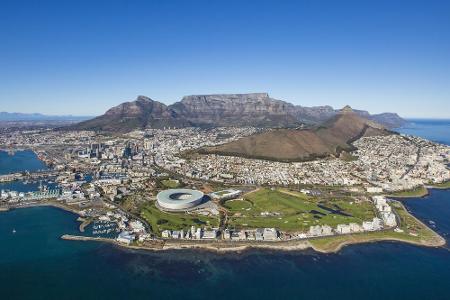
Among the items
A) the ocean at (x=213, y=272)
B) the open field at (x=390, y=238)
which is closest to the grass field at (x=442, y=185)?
the open field at (x=390, y=238)

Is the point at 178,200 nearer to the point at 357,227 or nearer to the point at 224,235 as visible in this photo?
the point at 224,235

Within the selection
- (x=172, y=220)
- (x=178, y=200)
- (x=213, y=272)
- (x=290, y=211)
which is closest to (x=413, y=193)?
(x=290, y=211)

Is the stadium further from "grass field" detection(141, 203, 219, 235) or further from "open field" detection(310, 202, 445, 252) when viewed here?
"open field" detection(310, 202, 445, 252)

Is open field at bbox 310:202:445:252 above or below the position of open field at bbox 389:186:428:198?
below

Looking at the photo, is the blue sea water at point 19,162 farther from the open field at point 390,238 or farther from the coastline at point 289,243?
the open field at point 390,238

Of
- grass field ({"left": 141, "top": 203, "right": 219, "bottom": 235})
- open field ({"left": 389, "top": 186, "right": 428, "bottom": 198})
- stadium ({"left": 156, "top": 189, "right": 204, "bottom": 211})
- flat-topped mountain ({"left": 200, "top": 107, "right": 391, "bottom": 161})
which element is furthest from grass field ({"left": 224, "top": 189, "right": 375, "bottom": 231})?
flat-topped mountain ({"left": 200, "top": 107, "right": 391, "bottom": 161})

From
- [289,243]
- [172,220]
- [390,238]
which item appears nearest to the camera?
[289,243]
